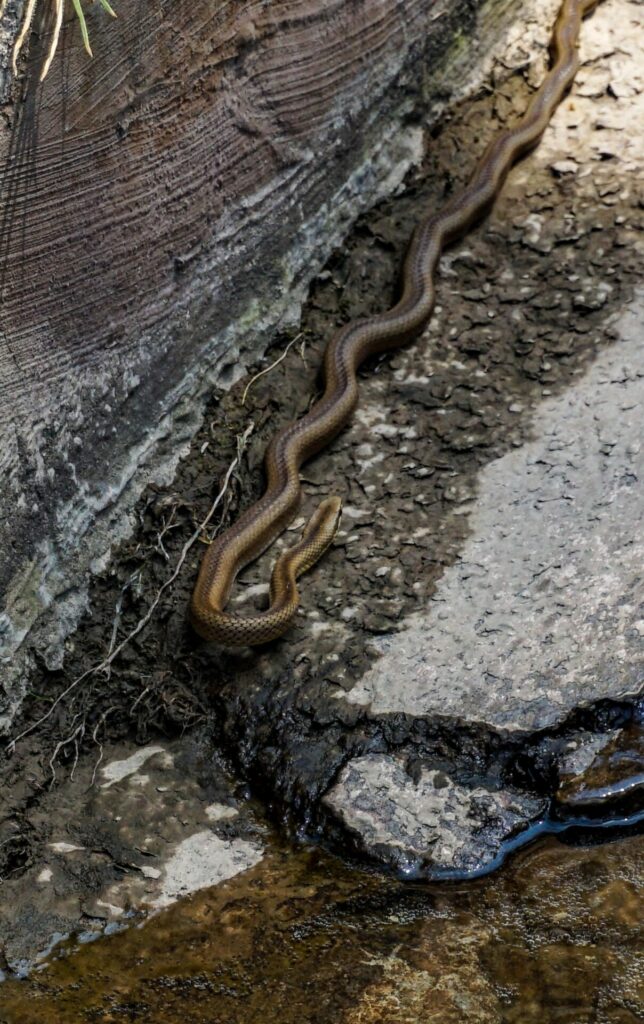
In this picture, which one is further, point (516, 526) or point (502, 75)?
point (502, 75)

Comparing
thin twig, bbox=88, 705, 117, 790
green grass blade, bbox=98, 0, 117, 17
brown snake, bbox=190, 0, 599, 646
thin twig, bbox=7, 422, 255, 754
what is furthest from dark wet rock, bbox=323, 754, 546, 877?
green grass blade, bbox=98, 0, 117, 17

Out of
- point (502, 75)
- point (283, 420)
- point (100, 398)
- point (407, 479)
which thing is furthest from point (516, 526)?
point (502, 75)

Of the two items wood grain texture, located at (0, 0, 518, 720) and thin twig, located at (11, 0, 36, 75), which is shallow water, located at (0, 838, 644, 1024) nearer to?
wood grain texture, located at (0, 0, 518, 720)

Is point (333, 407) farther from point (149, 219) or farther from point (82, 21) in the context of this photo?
point (82, 21)

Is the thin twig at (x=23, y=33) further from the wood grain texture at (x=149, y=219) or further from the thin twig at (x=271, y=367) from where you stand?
the thin twig at (x=271, y=367)

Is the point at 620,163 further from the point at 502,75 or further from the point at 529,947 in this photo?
the point at 529,947

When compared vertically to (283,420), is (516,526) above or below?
below
